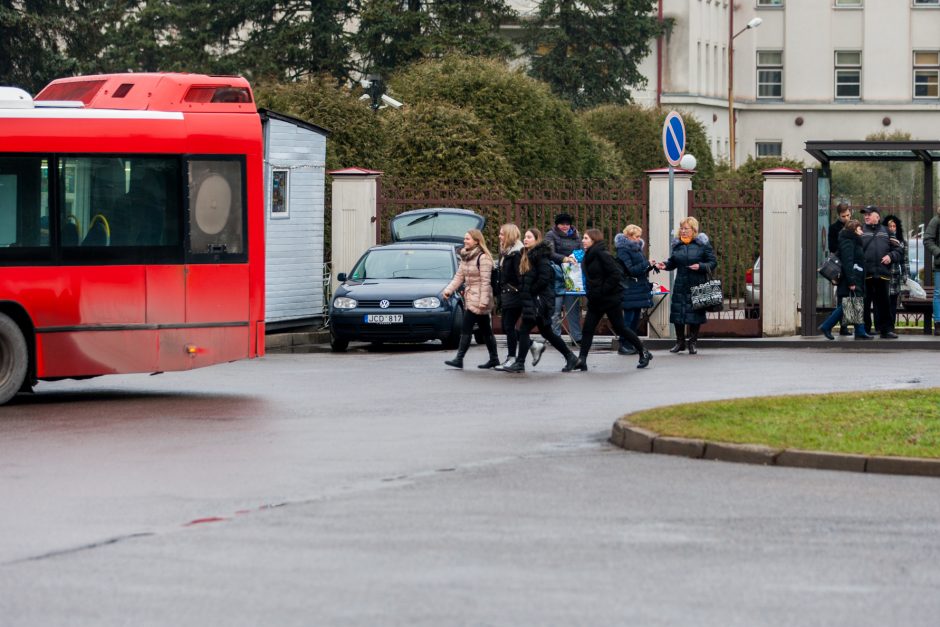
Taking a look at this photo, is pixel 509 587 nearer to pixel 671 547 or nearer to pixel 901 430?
pixel 671 547

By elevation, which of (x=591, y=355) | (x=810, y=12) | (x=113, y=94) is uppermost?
(x=810, y=12)

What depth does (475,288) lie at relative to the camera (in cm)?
2261

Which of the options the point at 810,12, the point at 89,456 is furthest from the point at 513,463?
the point at 810,12

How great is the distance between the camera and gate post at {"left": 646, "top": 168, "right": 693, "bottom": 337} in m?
28.6

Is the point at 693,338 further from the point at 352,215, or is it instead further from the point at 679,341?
the point at 352,215

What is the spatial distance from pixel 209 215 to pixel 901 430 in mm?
7494

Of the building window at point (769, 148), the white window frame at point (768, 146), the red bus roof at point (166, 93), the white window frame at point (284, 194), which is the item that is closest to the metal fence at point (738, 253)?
the white window frame at point (284, 194)

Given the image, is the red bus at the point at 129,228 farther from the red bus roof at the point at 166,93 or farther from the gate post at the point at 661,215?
the gate post at the point at 661,215

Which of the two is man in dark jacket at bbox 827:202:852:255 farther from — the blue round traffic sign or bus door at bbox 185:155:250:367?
bus door at bbox 185:155:250:367

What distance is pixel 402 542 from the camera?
10055 mm

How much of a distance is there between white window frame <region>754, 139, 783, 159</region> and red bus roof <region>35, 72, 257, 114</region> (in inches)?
2954

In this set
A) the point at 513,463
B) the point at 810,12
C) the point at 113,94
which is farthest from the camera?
the point at 810,12

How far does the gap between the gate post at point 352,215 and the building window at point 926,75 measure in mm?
64370

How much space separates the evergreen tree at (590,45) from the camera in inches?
3017
